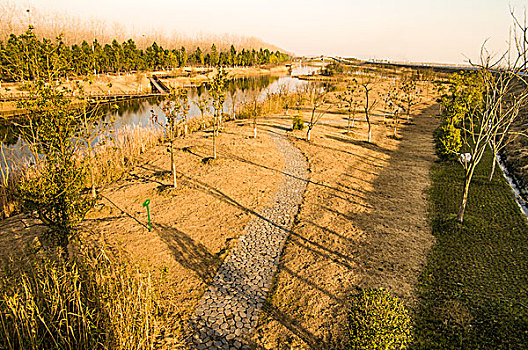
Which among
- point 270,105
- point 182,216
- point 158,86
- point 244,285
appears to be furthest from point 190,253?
point 158,86

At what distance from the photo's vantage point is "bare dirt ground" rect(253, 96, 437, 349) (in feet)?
21.2

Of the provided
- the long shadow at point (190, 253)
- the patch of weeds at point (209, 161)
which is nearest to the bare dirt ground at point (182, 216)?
the long shadow at point (190, 253)

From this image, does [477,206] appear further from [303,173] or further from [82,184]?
[82,184]

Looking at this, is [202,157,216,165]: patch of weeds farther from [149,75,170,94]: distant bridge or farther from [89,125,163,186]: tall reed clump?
[149,75,170,94]: distant bridge

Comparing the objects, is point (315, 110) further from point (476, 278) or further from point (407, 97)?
point (476, 278)

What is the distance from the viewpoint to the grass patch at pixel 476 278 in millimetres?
6246

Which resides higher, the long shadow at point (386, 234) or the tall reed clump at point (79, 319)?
the tall reed clump at point (79, 319)

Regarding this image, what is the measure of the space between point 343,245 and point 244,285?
360 centimetres

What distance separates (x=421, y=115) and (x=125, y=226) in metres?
35.8

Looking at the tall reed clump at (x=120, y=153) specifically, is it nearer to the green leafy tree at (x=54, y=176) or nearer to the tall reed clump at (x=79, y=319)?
the green leafy tree at (x=54, y=176)

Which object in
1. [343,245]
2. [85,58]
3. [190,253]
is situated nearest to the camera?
[190,253]

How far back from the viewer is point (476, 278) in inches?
312

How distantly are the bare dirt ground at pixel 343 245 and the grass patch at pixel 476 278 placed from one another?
0.53 meters

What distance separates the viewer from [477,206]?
12055 millimetres
